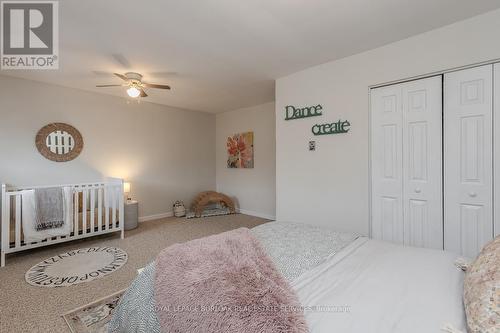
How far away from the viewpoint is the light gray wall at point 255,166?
187 inches

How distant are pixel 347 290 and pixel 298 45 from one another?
2.37 m

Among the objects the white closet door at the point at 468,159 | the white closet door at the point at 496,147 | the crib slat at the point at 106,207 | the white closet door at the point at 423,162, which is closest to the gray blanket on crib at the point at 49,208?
the crib slat at the point at 106,207

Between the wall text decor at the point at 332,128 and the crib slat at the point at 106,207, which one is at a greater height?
the wall text decor at the point at 332,128

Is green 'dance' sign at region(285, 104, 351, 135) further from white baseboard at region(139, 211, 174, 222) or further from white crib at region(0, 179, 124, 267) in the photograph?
white baseboard at region(139, 211, 174, 222)

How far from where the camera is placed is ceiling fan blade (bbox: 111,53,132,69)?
2.59 meters

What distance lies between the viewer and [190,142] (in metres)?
5.38

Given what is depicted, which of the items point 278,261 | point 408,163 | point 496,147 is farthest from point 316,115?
point 278,261

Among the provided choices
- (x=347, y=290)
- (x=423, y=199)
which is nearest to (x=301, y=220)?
(x=423, y=199)

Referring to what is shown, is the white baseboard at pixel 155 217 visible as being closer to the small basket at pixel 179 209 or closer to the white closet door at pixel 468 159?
the small basket at pixel 179 209

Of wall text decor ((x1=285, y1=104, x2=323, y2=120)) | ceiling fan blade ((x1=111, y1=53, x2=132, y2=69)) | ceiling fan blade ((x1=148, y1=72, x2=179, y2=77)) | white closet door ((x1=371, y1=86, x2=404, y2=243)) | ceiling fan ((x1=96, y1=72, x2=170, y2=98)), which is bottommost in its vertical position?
white closet door ((x1=371, y1=86, x2=404, y2=243))

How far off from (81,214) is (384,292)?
3.84m

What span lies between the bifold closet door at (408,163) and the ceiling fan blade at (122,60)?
2.92m

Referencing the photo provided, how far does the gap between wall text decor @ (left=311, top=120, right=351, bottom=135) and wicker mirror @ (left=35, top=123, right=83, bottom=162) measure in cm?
380

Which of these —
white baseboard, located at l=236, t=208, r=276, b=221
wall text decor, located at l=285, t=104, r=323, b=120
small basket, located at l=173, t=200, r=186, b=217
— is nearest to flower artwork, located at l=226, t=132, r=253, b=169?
white baseboard, located at l=236, t=208, r=276, b=221
